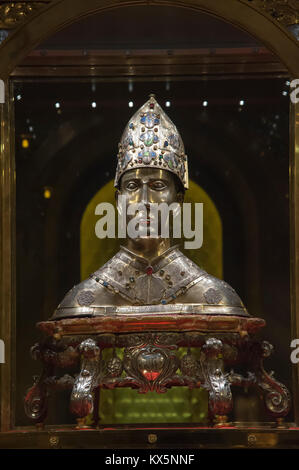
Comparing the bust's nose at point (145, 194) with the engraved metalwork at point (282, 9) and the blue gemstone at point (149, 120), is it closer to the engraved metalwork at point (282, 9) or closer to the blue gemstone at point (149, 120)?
the blue gemstone at point (149, 120)

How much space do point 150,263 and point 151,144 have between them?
0.62 m

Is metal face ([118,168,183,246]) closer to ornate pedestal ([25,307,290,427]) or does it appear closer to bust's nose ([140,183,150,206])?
bust's nose ([140,183,150,206])

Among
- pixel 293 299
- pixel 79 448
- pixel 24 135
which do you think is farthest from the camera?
pixel 24 135

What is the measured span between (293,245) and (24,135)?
5.15 feet

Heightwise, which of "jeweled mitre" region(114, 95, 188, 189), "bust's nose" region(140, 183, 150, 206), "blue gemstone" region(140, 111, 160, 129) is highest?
"blue gemstone" region(140, 111, 160, 129)

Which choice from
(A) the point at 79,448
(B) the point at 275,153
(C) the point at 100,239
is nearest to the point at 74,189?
(C) the point at 100,239

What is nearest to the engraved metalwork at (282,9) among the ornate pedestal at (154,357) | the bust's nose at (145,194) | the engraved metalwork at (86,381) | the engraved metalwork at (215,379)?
the bust's nose at (145,194)

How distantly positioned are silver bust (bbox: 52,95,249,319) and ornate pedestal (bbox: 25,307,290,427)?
4.3 inches

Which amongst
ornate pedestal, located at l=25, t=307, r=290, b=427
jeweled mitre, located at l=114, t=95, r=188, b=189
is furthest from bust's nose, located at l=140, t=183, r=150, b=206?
ornate pedestal, located at l=25, t=307, r=290, b=427

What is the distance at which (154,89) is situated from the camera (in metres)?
6.11

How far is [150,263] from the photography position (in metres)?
5.88

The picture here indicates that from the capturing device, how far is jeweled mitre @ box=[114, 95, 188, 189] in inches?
231

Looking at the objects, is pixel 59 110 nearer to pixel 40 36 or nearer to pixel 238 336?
pixel 40 36

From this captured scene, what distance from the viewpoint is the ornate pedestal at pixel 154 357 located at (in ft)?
17.9
